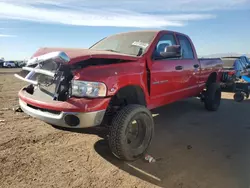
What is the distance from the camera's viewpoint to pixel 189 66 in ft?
16.5

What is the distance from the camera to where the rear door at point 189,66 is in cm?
492

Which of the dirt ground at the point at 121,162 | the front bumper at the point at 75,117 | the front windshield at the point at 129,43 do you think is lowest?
the dirt ground at the point at 121,162

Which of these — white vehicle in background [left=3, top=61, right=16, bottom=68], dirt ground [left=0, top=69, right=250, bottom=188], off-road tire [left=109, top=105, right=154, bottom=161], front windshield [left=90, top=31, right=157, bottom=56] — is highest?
front windshield [left=90, top=31, right=157, bottom=56]

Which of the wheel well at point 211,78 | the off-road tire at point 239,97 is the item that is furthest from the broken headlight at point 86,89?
the off-road tire at point 239,97

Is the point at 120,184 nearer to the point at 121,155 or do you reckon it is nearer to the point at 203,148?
the point at 121,155

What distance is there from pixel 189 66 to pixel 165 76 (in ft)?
3.85

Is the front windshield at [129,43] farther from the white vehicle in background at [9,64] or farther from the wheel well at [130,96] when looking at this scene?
the white vehicle in background at [9,64]

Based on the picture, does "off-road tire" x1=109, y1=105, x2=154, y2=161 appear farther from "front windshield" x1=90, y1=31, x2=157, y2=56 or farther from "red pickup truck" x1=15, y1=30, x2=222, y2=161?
"front windshield" x1=90, y1=31, x2=157, y2=56

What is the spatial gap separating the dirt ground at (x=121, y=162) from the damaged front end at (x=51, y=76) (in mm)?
914

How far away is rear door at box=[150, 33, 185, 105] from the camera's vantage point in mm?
3875

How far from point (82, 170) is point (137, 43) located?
234 centimetres

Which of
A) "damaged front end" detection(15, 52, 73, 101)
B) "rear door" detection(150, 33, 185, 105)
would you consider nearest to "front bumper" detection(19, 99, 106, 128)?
"damaged front end" detection(15, 52, 73, 101)

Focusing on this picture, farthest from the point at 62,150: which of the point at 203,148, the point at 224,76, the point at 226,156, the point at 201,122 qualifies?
the point at 224,76

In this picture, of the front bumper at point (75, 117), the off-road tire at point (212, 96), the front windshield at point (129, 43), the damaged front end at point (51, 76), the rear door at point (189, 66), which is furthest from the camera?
the off-road tire at point (212, 96)
